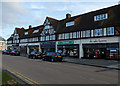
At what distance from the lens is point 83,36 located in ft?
73.6

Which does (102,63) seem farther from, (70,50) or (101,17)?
(70,50)

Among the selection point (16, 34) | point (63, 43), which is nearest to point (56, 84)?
point (63, 43)

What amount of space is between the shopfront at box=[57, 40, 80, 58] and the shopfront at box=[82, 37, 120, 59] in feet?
6.46

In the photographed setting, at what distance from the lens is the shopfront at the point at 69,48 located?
2391 centimetres

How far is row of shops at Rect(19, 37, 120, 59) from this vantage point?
18328 millimetres

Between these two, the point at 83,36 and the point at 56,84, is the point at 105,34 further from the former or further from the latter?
the point at 56,84

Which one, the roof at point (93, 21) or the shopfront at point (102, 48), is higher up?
the roof at point (93, 21)

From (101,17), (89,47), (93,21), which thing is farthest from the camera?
(93,21)

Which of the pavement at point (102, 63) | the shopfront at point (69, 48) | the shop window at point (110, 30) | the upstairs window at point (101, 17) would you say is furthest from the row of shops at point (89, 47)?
the upstairs window at point (101, 17)

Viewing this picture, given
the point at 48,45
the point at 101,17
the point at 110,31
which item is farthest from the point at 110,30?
the point at 48,45

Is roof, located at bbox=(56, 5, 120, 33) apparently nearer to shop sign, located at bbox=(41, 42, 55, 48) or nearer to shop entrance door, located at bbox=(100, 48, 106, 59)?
shop entrance door, located at bbox=(100, 48, 106, 59)

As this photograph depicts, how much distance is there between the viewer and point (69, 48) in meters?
25.3

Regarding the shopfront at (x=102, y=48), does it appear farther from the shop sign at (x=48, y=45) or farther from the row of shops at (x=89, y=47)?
the shop sign at (x=48, y=45)

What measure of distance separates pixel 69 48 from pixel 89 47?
17.5ft
